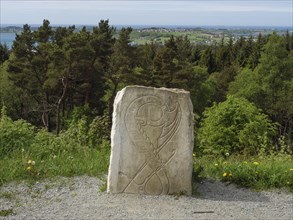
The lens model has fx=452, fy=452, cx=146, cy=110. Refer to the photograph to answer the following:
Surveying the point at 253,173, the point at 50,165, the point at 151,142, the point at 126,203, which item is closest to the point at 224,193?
the point at 253,173

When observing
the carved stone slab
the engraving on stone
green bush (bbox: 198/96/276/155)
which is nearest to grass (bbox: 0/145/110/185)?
the carved stone slab

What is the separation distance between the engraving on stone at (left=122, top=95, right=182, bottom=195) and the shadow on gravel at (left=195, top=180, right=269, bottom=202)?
2.49ft

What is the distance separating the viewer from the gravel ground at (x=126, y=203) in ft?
22.5

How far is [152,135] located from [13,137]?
11.7ft

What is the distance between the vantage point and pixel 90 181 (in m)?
8.18

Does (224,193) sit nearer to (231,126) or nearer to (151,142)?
(151,142)

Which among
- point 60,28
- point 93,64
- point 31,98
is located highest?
point 60,28

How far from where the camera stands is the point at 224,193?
8.01 metres

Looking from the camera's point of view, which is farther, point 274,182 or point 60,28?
point 60,28

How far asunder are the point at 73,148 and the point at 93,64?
27.7 meters

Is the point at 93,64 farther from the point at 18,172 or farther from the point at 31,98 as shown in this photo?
the point at 18,172

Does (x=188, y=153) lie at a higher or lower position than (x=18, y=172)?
higher

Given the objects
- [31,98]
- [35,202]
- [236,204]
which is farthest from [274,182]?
[31,98]

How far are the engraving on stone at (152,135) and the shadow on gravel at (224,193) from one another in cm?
76
